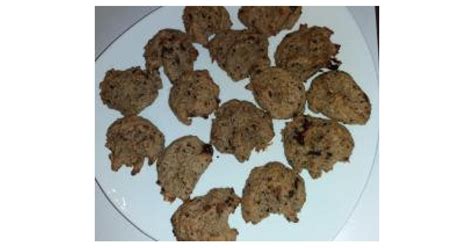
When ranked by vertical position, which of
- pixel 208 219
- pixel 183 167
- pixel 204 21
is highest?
pixel 204 21

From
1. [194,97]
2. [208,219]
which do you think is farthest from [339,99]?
[208,219]

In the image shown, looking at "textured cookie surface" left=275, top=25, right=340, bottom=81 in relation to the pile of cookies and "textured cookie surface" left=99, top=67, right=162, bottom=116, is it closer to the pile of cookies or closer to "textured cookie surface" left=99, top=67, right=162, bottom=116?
the pile of cookies

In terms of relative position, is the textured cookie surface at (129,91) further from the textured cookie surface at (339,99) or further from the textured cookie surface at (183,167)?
the textured cookie surface at (339,99)

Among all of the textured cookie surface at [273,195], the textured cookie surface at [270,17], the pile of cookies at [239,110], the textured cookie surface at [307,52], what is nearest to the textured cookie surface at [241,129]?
the pile of cookies at [239,110]

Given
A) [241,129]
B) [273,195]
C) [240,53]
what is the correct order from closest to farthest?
[273,195] → [241,129] → [240,53]

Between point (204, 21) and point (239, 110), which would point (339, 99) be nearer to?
point (239, 110)
